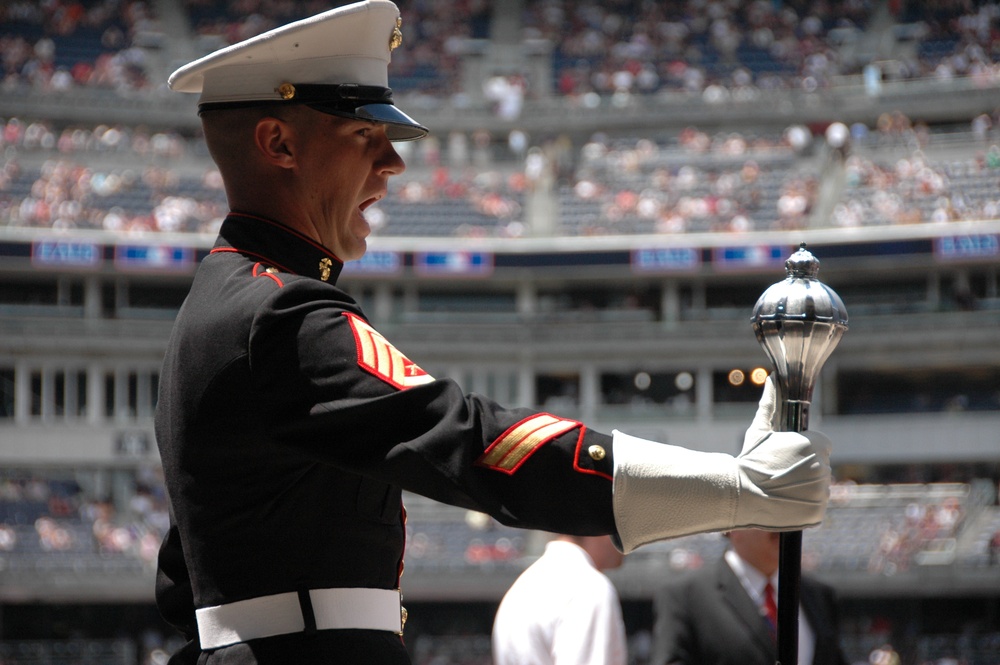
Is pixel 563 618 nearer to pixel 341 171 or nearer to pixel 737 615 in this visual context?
pixel 737 615

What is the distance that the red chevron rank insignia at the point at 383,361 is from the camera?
2.07 metres

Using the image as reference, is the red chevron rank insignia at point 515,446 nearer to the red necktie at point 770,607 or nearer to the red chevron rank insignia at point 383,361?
the red chevron rank insignia at point 383,361

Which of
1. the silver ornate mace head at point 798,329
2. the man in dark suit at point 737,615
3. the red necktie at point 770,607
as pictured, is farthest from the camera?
the red necktie at point 770,607

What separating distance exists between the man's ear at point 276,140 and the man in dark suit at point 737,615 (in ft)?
10.6

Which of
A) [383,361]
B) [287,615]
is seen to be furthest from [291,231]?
[287,615]

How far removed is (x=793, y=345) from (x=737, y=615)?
3.35m

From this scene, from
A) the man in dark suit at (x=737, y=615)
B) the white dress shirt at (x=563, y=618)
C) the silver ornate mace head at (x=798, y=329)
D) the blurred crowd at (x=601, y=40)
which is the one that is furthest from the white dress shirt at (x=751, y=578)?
the blurred crowd at (x=601, y=40)

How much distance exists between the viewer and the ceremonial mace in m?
2.27

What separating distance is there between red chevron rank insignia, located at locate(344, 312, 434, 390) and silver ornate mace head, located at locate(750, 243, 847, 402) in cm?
61

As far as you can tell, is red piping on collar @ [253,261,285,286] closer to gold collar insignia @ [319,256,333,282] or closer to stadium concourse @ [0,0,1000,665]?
gold collar insignia @ [319,256,333,282]

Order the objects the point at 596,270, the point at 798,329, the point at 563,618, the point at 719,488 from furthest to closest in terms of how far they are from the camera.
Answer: the point at 596,270 → the point at 563,618 → the point at 798,329 → the point at 719,488

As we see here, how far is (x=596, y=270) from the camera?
113 ft

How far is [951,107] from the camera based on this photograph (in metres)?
36.5

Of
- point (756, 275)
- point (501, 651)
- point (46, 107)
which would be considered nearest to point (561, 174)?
point (756, 275)
